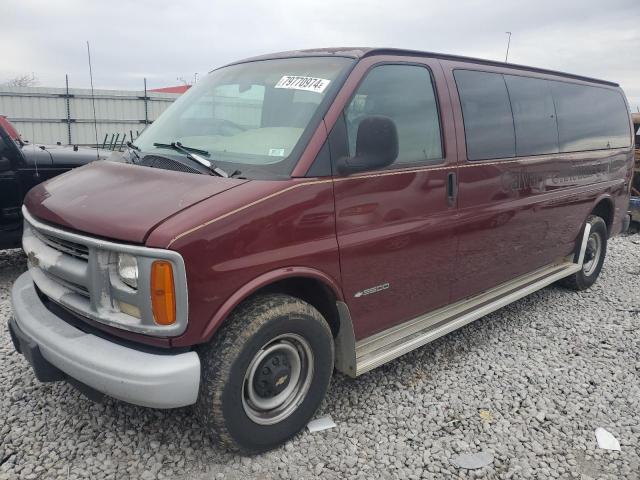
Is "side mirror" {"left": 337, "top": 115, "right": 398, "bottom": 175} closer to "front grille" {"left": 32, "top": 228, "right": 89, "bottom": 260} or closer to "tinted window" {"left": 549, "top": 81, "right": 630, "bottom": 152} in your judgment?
"front grille" {"left": 32, "top": 228, "right": 89, "bottom": 260}

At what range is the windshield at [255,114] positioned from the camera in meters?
2.81

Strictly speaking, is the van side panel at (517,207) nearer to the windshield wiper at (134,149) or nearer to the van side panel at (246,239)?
the van side panel at (246,239)

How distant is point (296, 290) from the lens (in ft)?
9.71

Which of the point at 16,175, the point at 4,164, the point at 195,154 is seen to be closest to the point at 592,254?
the point at 195,154

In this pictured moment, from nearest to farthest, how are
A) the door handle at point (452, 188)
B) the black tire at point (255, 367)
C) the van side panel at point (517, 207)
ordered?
the black tire at point (255, 367) → the door handle at point (452, 188) → the van side panel at point (517, 207)

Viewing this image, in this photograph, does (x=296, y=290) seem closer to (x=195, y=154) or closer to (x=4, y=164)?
(x=195, y=154)

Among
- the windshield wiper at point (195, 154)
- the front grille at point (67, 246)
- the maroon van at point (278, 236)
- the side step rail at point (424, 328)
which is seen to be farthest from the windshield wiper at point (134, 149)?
the side step rail at point (424, 328)

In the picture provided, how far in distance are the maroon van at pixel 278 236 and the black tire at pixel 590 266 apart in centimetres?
182

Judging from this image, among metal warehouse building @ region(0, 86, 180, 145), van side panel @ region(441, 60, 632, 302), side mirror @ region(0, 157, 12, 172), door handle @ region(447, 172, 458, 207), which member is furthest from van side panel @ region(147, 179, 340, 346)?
metal warehouse building @ region(0, 86, 180, 145)

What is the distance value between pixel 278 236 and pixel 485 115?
215 centimetres

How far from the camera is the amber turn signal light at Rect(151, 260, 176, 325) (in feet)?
7.39

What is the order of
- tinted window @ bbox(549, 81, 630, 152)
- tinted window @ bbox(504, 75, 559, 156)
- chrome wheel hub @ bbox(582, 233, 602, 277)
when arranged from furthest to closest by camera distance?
chrome wheel hub @ bbox(582, 233, 602, 277) → tinted window @ bbox(549, 81, 630, 152) → tinted window @ bbox(504, 75, 559, 156)

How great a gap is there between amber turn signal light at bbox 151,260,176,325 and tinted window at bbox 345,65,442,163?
1.27m

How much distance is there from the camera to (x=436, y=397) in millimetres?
3439
